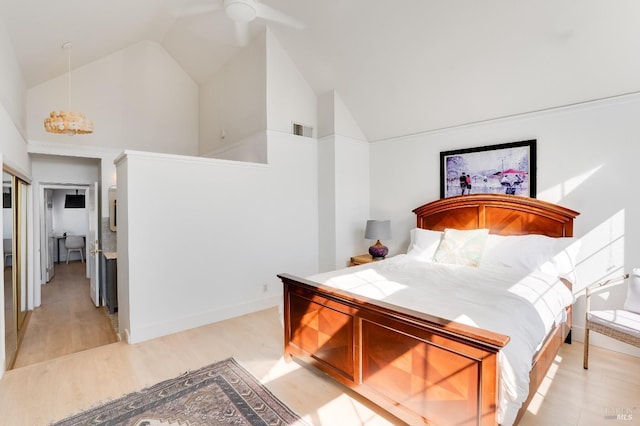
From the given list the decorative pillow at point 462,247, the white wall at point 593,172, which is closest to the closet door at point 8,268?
the decorative pillow at point 462,247

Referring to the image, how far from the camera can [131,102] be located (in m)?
5.36

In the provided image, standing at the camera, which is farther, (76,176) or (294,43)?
(76,176)

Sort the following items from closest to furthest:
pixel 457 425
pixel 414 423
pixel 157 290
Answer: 1. pixel 457 425
2. pixel 414 423
3. pixel 157 290

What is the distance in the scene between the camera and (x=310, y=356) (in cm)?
261

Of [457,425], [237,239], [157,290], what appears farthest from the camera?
[237,239]

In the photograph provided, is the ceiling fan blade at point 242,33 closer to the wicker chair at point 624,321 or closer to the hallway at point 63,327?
the hallway at point 63,327

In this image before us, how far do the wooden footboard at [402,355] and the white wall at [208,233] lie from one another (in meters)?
1.63

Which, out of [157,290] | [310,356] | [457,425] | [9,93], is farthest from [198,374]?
[9,93]

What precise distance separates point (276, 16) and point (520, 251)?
3.94 meters

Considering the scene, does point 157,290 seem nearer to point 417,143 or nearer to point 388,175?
point 388,175

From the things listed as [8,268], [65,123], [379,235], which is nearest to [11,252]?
[8,268]

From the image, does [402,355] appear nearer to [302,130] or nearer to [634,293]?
[634,293]

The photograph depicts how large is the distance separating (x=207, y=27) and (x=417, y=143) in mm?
3395

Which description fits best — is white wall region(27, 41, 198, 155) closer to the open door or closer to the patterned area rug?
the open door
